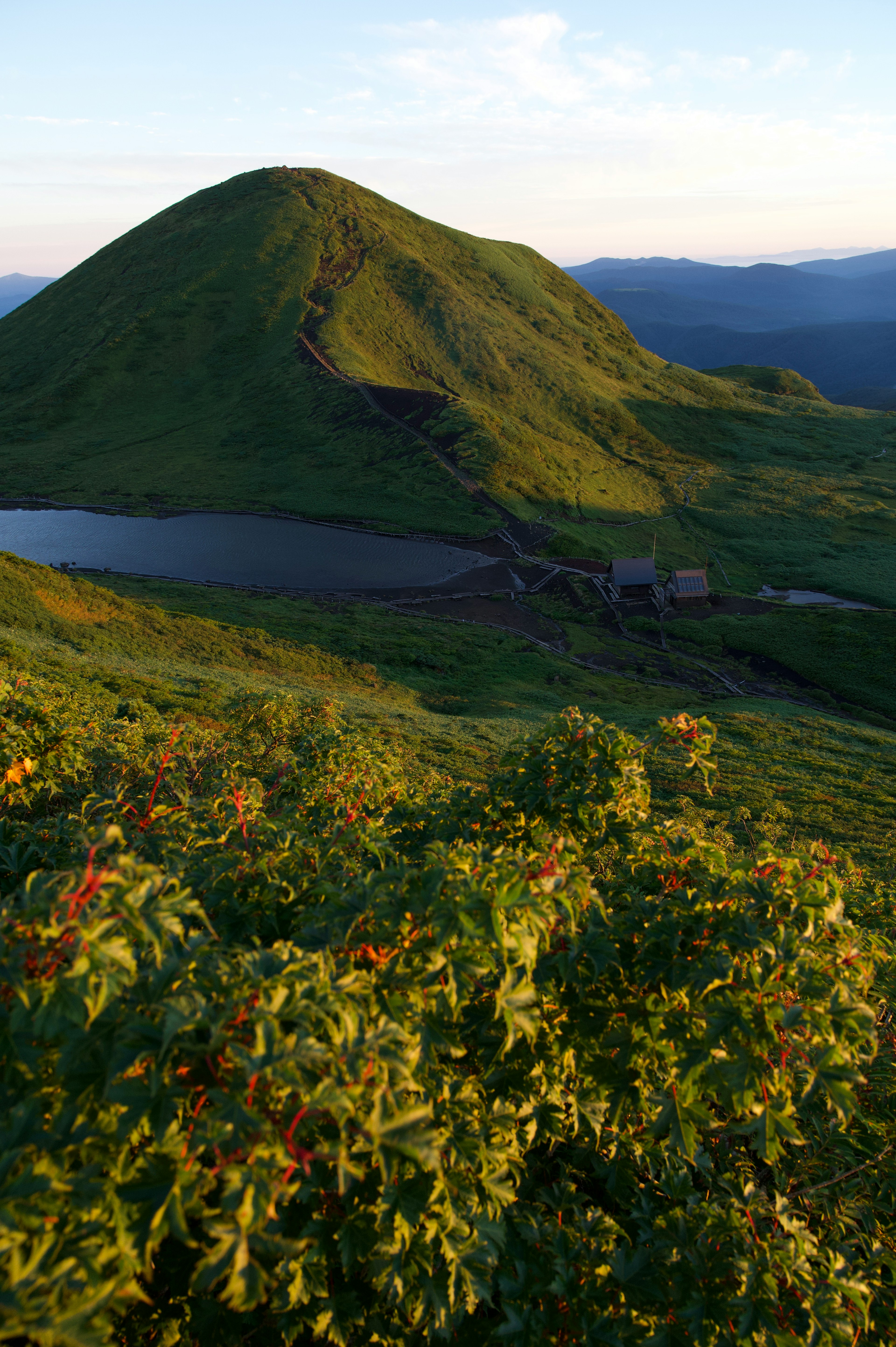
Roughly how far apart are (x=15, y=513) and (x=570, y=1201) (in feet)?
325

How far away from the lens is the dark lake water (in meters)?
67.1

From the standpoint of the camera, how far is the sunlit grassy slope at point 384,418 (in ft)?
283

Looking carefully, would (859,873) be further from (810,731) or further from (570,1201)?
(810,731)

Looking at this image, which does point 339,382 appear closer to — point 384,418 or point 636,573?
point 384,418

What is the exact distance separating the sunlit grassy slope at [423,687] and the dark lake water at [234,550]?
9985mm

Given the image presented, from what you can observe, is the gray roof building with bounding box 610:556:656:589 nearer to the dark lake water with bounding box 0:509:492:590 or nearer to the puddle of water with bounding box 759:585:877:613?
the puddle of water with bounding box 759:585:877:613

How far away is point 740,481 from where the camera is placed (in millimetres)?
101125

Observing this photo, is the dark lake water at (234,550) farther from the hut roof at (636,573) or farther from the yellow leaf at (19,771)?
the yellow leaf at (19,771)

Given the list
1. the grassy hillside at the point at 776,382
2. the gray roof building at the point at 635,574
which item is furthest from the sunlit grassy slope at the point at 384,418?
the gray roof building at the point at 635,574

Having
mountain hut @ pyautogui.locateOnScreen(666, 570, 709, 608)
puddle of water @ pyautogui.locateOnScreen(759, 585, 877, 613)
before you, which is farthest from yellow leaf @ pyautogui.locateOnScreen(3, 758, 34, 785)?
puddle of water @ pyautogui.locateOnScreen(759, 585, 877, 613)

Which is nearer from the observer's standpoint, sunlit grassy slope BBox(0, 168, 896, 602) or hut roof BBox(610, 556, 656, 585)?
hut roof BBox(610, 556, 656, 585)

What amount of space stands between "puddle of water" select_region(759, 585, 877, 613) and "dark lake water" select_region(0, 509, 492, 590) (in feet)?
96.3

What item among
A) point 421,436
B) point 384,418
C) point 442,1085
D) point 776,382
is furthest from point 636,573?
point 776,382

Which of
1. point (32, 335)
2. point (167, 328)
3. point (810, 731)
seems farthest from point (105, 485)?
point (810, 731)
